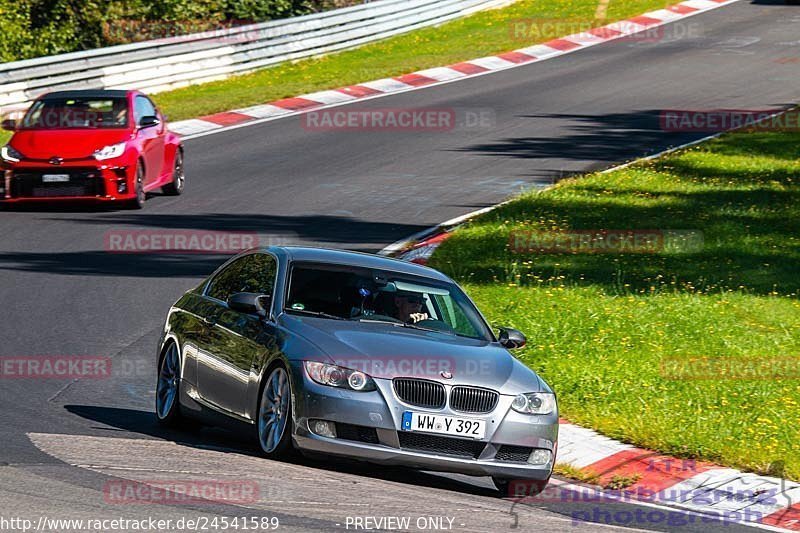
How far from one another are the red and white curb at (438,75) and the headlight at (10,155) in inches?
275

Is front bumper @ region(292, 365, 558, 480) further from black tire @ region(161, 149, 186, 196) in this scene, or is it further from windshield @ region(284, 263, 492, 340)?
black tire @ region(161, 149, 186, 196)

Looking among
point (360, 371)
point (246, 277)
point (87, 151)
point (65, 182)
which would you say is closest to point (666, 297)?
point (246, 277)

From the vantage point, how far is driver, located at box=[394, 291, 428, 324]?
10266mm

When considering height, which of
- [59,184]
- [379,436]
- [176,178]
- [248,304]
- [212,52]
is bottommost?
Answer: [176,178]

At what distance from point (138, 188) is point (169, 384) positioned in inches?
398

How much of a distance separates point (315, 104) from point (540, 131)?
5.20m

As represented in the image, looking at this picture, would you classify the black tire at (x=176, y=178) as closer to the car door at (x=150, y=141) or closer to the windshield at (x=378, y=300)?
the car door at (x=150, y=141)

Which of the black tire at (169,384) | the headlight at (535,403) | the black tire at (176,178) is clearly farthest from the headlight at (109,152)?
the headlight at (535,403)

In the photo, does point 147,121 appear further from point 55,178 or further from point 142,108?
point 55,178

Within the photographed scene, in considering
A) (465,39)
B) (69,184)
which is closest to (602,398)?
(69,184)

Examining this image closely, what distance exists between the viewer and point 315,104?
30.0m

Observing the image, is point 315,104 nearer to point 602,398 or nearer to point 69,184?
point 69,184

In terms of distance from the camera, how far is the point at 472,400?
9.29 meters

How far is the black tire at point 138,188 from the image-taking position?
20625 mm
